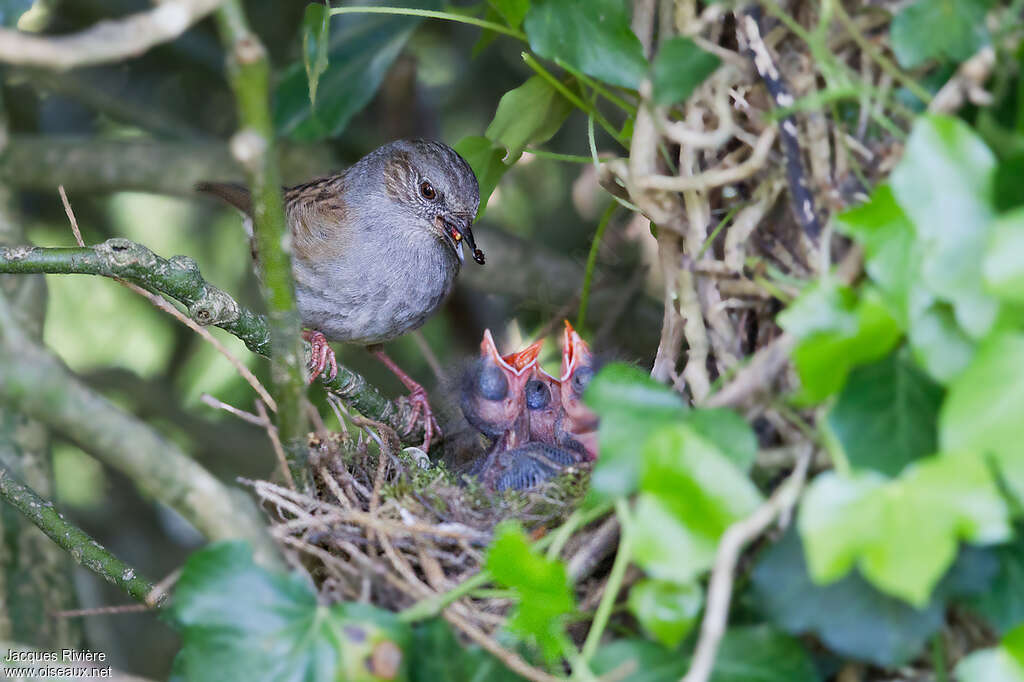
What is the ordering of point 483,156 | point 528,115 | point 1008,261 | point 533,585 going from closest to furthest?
point 1008,261 → point 533,585 → point 528,115 → point 483,156

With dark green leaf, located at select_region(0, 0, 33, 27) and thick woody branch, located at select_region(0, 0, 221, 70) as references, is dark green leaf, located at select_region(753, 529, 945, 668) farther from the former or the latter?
dark green leaf, located at select_region(0, 0, 33, 27)

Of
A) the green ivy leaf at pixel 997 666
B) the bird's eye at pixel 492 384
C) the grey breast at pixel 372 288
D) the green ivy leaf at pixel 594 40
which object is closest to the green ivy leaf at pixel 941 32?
the green ivy leaf at pixel 594 40

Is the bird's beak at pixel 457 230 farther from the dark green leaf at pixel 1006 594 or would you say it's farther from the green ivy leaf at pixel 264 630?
the dark green leaf at pixel 1006 594

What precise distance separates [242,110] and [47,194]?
424 centimetres

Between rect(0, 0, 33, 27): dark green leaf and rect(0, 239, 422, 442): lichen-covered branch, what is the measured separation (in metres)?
0.55

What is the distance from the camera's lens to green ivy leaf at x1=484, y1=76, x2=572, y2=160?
117 inches

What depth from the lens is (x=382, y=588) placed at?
2242 mm

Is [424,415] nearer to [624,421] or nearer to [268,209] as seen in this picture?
[268,209]

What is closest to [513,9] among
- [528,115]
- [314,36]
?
[528,115]

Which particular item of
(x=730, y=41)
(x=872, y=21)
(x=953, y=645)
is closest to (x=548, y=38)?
(x=730, y=41)

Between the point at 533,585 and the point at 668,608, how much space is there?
0.23m

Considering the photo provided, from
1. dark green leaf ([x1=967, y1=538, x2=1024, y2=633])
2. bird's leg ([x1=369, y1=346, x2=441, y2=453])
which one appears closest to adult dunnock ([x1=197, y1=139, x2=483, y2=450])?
bird's leg ([x1=369, y1=346, x2=441, y2=453])

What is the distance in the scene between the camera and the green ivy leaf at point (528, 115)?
297cm

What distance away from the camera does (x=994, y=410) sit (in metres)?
1.44
